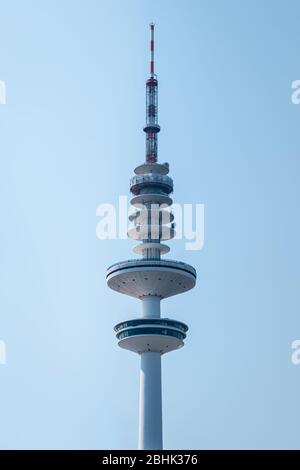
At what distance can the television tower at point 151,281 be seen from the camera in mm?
164625

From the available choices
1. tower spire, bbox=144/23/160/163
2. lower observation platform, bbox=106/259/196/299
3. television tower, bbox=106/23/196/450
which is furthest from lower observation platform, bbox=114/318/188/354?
tower spire, bbox=144/23/160/163

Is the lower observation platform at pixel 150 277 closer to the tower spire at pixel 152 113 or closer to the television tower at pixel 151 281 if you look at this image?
the television tower at pixel 151 281

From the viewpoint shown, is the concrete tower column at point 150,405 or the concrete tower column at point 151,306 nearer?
the concrete tower column at point 150,405

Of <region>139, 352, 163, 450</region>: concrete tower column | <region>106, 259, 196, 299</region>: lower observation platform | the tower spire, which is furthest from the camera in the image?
the tower spire

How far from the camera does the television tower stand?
164625mm

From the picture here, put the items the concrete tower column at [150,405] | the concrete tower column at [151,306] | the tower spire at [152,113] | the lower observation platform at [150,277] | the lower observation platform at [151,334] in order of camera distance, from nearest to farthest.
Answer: the concrete tower column at [150,405]
the lower observation platform at [151,334]
the lower observation platform at [150,277]
the concrete tower column at [151,306]
the tower spire at [152,113]

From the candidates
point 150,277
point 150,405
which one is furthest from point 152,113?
point 150,405

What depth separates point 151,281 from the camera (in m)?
170

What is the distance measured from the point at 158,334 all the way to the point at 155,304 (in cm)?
866

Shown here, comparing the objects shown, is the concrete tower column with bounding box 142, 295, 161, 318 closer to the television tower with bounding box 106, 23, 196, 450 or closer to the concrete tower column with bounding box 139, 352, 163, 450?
the television tower with bounding box 106, 23, 196, 450

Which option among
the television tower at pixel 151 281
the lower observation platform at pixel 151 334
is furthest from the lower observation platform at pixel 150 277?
the lower observation platform at pixel 151 334
